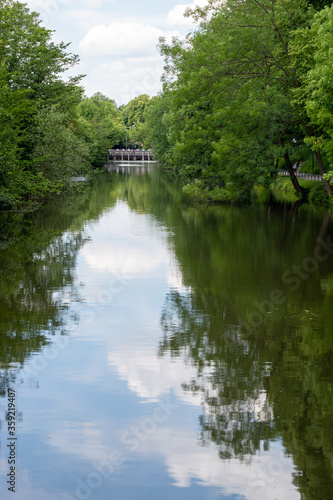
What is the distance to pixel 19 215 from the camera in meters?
35.2

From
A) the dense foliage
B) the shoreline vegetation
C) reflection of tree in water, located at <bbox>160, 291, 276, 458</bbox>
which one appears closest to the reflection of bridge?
the shoreline vegetation

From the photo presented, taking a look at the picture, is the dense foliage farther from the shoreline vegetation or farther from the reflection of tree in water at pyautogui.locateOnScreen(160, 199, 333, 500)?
the reflection of tree in water at pyautogui.locateOnScreen(160, 199, 333, 500)

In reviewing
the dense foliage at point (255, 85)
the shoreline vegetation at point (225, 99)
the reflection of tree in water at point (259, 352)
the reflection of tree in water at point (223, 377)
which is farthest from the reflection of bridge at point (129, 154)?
the reflection of tree in water at point (223, 377)

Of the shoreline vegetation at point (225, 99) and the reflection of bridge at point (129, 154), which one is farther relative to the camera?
the reflection of bridge at point (129, 154)

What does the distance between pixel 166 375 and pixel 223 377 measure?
2.85 feet

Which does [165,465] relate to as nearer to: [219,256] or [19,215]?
[219,256]

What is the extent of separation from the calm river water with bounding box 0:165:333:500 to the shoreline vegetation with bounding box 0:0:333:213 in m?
11.1

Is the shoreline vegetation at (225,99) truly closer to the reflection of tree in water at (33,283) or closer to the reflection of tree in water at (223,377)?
the reflection of tree in water at (33,283)

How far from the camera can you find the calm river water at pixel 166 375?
7.11m

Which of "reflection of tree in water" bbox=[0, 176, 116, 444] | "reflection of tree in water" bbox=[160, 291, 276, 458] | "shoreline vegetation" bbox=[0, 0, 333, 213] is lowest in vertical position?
"reflection of tree in water" bbox=[160, 291, 276, 458]

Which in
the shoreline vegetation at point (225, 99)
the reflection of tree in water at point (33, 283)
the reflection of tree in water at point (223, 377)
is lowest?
the reflection of tree in water at point (223, 377)

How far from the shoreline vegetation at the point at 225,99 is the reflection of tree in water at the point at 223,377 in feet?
48.8

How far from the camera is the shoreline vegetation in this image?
30.6 meters

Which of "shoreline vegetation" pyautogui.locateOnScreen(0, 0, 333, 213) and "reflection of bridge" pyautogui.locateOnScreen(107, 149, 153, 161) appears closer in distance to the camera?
"shoreline vegetation" pyautogui.locateOnScreen(0, 0, 333, 213)
